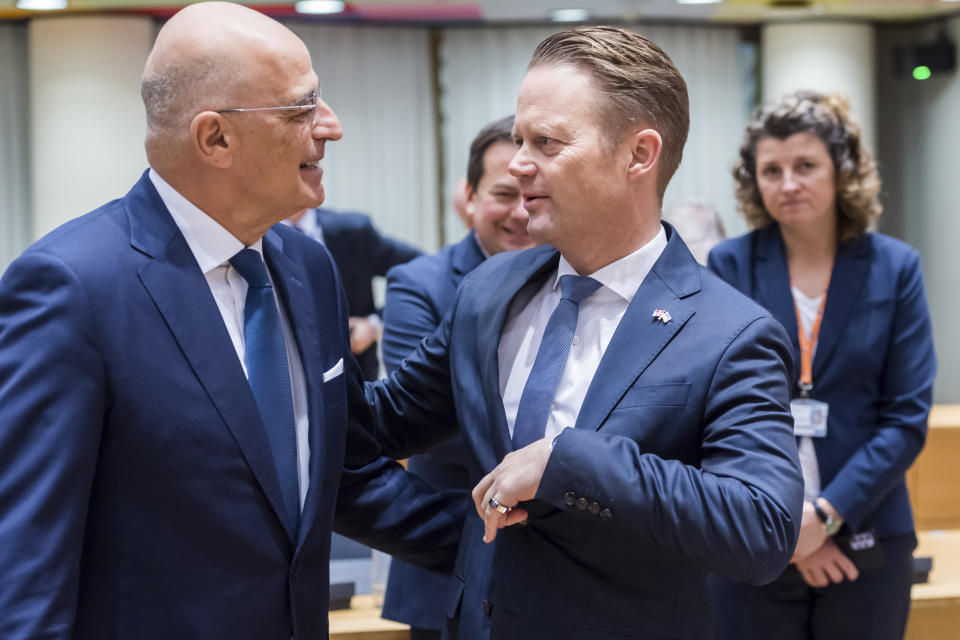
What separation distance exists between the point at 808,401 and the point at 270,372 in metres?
1.58

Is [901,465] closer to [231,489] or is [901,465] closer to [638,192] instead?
[638,192]

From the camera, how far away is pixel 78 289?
127 centimetres

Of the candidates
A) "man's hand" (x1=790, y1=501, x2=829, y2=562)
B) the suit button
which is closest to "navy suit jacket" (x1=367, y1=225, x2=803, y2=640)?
the suit button

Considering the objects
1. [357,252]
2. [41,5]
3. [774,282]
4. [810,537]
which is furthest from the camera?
[41,5]

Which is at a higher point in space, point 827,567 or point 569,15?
point 569,15

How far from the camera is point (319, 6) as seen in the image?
696 cm

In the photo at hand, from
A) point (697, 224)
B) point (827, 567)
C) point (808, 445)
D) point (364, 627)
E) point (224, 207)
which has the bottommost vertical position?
point (364, 627)

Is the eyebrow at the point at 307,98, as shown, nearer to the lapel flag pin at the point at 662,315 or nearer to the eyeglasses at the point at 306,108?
the eyeglasses at the point at 306,108

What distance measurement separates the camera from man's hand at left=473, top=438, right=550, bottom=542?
1.40 metres

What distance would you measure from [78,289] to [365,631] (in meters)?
1.42

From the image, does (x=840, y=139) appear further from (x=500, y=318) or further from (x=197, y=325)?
(x=197, y=325)

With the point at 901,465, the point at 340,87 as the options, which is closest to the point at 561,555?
the point at 901,465

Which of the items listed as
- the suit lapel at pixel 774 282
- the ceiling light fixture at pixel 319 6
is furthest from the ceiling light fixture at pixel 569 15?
the suit lapel at pixel 774 282

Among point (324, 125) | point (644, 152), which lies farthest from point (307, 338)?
point (644, 152)
